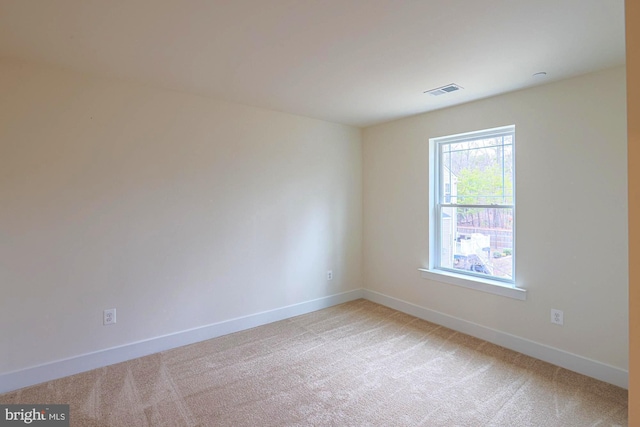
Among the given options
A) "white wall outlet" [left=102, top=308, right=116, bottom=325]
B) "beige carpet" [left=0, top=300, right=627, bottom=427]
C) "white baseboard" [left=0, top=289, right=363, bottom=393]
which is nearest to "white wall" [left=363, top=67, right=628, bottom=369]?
"beige carpet" [left=0, top=300, right=627, bottom=427]

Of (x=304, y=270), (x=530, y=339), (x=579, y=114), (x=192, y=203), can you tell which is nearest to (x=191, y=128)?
(x=192, y=203)

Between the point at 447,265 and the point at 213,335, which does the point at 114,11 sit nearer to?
the point at 213,335

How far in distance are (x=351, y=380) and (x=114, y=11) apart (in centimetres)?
296

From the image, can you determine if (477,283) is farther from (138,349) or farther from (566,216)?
(138,349)

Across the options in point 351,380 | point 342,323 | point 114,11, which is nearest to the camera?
point 114,11

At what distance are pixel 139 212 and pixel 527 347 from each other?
12.6 ft

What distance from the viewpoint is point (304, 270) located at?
3.96 meters

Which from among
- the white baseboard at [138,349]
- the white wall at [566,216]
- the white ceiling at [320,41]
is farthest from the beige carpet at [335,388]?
the white ceiling at [320,41]

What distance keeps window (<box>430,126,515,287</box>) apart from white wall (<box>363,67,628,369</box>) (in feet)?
0.55

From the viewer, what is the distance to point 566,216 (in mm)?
2633

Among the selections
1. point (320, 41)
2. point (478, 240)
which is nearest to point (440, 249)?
point (478, 240)

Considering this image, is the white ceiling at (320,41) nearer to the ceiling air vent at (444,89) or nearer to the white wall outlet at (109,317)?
the ceiling air vent at (444,89)

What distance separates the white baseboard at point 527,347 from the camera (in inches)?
94.2

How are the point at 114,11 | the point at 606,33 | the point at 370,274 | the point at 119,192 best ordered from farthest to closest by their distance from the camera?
the point at 370,274
the point at 119,192
the point at 606,33
the point at 114,11
